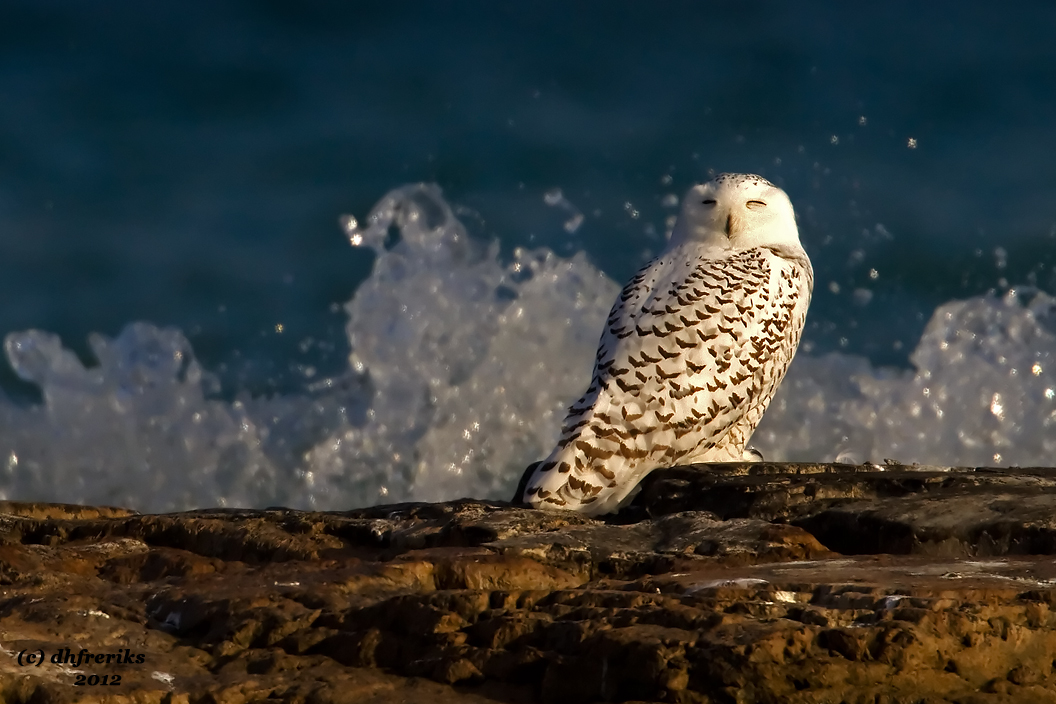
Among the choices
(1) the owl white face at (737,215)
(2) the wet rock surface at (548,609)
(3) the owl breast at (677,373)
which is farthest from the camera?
(1) the owl white face at (737,215)

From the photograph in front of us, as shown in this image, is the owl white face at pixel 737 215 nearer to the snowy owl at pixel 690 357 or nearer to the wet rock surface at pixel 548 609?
the snowy owl at pixel 690 357

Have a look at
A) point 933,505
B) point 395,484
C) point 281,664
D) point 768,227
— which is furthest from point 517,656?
point 395,484

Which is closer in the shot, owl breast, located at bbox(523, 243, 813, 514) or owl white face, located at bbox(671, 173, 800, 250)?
owl breast, located at bbox(523, 243, 813, 514)

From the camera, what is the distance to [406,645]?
2240 millimetres

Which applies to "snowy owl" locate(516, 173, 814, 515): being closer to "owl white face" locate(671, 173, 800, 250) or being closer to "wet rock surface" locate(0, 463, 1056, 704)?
"owl white face" locate(671, 173, 800, 250)

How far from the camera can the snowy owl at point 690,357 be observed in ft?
15.2

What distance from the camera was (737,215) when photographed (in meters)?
5.62

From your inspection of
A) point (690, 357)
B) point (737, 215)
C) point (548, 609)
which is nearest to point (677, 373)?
point (690, 357)

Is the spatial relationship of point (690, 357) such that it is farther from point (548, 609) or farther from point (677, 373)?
point (548, 609)

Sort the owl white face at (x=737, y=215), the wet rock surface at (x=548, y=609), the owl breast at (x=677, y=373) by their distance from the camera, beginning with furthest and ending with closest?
the owl white face at (x=737, y=215)
the owl breast at (x=677, y=373)
the wet rock surface at (x=548, y=609)

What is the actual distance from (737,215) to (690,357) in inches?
Answer: 36.9

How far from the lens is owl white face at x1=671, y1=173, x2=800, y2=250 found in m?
5.61

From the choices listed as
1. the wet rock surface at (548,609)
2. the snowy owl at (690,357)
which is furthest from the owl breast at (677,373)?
the wet rock surface at (548,609)

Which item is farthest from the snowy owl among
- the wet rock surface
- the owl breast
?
the wet rock surface
